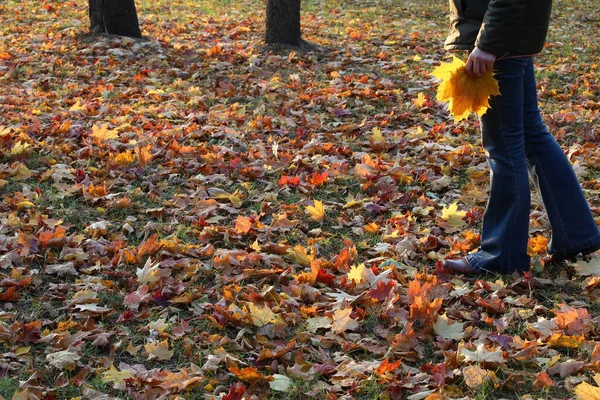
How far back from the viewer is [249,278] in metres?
3.43

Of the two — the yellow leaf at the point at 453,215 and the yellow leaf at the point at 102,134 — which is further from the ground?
the yellow leaf at the point at 102,134

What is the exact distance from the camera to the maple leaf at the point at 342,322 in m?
2.95

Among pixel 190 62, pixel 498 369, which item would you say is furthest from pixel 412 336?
pixel 190 62

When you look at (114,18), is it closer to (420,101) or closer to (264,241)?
(420,101)

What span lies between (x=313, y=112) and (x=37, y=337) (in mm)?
3800

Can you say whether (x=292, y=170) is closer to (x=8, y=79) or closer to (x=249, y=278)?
(x=249, y=278)

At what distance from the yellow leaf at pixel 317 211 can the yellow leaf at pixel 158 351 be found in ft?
4.99

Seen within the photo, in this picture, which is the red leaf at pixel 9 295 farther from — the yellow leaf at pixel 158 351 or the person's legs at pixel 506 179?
the person's legs at pixel 506 179

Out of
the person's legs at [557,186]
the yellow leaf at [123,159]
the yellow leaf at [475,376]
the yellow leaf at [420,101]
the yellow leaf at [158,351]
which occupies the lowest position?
the yellow leaf at [158,351]

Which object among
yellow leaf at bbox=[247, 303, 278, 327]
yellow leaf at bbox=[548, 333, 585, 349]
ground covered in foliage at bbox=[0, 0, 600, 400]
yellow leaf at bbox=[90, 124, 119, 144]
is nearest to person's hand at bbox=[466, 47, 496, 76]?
ground covered in foliage at bbox=[0, 0, 600, 400]

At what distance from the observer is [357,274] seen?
3.34 meters

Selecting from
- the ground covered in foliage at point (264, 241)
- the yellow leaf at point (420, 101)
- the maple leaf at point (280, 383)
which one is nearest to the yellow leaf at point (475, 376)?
the ground covered in foliage at point (264, 241)

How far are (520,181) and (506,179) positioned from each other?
2.5 inches

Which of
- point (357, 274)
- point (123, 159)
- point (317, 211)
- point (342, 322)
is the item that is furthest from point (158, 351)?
point (123, 159)
